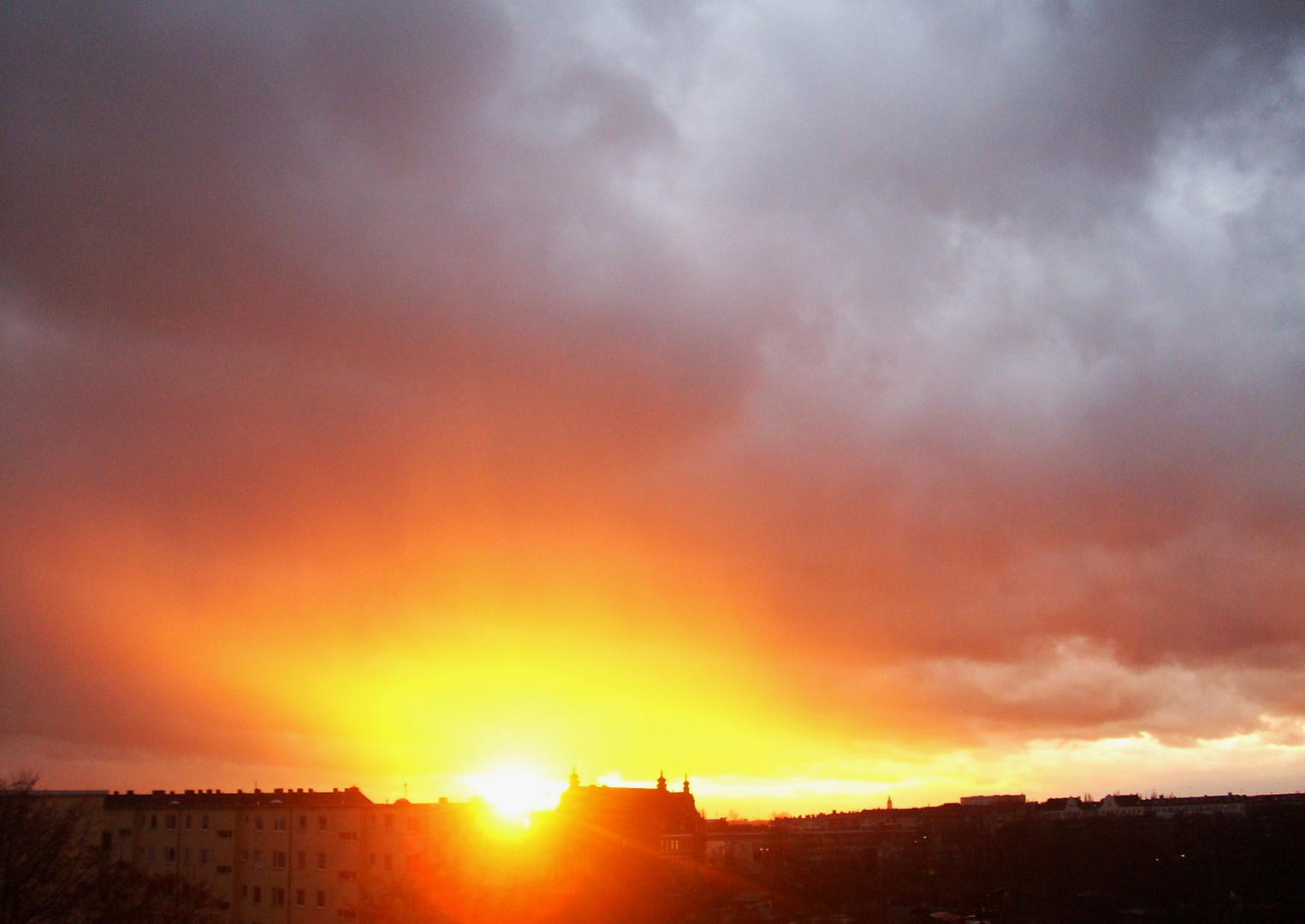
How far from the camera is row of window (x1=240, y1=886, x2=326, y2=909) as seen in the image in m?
85.8

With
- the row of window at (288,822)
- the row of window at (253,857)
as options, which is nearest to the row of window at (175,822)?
the row of window at (288,822)

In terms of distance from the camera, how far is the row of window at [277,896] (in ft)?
282

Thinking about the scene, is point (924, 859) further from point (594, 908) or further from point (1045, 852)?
point (594, 908)

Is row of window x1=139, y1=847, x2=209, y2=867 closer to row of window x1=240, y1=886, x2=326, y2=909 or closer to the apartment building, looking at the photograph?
the apartment building

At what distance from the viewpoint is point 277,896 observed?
88.8 metres

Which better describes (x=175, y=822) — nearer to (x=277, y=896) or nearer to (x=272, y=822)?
(x=272, y=822)

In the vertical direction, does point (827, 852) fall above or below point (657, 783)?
below

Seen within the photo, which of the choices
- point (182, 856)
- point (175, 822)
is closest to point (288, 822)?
point (182, 856)

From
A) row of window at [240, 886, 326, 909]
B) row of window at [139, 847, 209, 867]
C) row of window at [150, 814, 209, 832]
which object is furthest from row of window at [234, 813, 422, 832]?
row of window at [240, 886, 326, 909]

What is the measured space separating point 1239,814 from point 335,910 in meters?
174

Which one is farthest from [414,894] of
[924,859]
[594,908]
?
[924,859]

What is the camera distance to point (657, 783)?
7269 inches

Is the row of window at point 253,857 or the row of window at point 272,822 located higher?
the row of window at point 272,822

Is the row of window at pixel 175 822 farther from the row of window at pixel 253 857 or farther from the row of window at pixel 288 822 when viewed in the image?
the row of window at pixel 253 857
